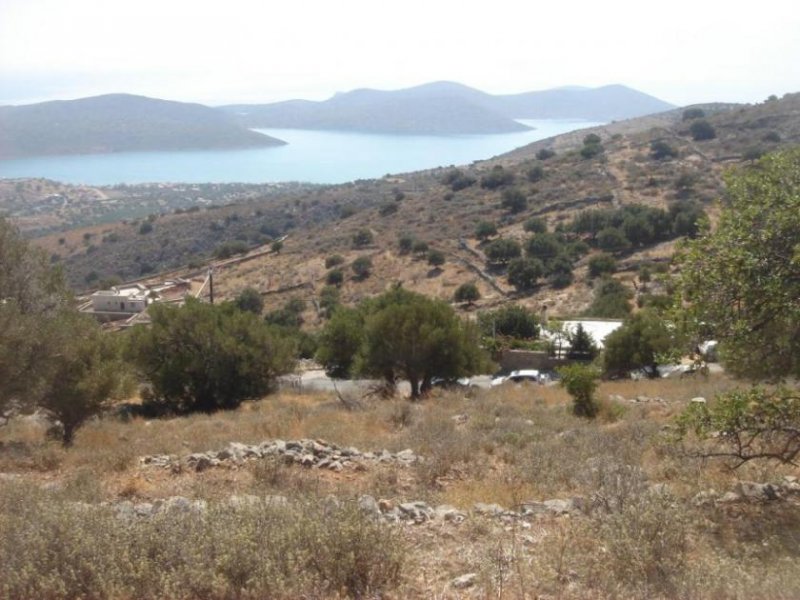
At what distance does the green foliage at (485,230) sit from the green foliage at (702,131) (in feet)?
106

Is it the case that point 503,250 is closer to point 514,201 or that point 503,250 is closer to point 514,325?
point 514,201

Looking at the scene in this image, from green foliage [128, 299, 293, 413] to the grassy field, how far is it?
873 centimetres

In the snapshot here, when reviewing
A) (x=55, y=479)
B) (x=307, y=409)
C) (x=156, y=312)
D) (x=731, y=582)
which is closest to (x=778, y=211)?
(x=731, y=582)

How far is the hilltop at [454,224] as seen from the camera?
151 feet

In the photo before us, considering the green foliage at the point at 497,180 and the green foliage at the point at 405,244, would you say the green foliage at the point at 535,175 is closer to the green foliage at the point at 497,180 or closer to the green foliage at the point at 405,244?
the green foliage at the point at 497,180

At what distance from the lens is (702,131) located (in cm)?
7200

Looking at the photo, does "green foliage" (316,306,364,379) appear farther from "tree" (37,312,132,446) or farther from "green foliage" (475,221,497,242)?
"green foliage" (475,221,497,242)

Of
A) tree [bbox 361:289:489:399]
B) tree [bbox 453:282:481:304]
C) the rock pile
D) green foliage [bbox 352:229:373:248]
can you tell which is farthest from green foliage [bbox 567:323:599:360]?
green foliage [bbox 352:229:373:248]

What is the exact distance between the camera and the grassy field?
13.5ft

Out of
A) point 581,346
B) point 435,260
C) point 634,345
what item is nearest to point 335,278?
point 435,260

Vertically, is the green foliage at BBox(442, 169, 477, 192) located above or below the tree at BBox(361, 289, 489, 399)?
above

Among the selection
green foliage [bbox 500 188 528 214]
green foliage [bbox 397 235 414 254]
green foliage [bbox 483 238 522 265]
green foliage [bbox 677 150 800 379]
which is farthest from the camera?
green foliage [bbox 500 188 528 214]

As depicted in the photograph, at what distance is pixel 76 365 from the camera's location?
41.4 feet

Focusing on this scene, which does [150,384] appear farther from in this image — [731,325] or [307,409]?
[731,325]
